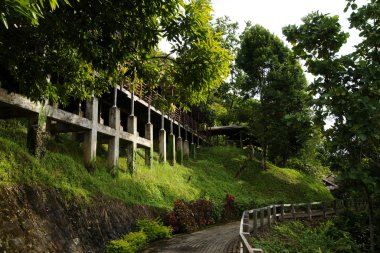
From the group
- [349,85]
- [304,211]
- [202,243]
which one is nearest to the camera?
[349,85]

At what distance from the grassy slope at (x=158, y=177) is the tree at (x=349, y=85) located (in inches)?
348

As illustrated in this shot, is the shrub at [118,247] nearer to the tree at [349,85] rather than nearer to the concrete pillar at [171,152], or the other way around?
the tree at [349,85]

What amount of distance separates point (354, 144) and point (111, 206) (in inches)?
357

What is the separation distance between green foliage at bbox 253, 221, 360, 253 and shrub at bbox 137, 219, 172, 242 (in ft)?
12.8

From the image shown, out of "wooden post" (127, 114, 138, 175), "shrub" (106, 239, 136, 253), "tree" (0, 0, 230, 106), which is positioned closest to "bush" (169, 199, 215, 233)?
"wooden post" (127, 114, 138, 175)

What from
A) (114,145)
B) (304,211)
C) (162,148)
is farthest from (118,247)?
(304,211)

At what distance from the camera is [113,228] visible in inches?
519

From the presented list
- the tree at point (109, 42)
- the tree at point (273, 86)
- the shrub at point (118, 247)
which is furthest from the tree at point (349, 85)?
the tree at point (273, 86)

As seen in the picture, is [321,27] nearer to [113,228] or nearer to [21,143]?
[113,228]

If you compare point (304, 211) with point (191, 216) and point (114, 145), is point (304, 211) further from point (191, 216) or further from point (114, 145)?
point (114, 145)

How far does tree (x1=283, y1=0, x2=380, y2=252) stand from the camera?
30.0ft

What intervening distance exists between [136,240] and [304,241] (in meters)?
8.37

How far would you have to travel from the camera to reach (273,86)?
117ft

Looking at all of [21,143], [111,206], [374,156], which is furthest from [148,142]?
[374,156]
